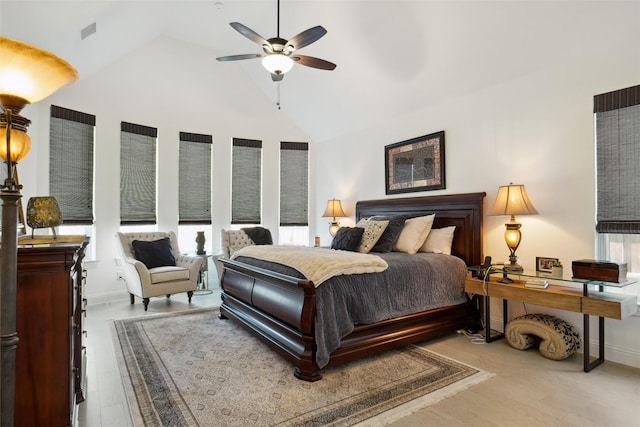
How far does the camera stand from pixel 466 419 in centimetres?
209

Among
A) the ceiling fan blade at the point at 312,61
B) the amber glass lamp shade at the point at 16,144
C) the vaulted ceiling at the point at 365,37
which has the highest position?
the vaulted ceiling at the point at 365,37

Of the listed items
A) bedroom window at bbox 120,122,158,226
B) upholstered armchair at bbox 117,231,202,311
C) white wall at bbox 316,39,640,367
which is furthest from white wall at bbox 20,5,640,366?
upholstered armchair at bbox 117,231,202,311

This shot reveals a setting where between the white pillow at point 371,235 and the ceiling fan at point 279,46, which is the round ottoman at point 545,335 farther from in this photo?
the ceiling fan at point 279,46

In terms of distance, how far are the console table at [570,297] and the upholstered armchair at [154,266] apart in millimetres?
3632

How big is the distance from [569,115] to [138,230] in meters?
5.89

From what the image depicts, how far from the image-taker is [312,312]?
256cm

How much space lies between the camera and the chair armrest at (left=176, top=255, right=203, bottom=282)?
4971 mm

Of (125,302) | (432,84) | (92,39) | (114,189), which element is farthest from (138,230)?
(432,84)

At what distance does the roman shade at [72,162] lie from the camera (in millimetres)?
4719

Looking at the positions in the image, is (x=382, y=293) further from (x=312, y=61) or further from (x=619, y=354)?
(x=312, y=61)

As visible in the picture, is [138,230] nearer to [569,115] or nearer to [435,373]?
[435,373]

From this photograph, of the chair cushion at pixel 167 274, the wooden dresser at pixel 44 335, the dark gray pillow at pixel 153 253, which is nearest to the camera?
the wooden dresser at pixel 44 335

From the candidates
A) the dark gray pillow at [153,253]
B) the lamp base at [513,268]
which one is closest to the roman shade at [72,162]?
the dark gray pillow at [153,253]

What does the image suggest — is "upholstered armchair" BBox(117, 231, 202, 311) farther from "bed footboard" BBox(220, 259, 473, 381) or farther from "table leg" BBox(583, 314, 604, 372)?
"table leg" BBox(583, 314, 604, 372)
